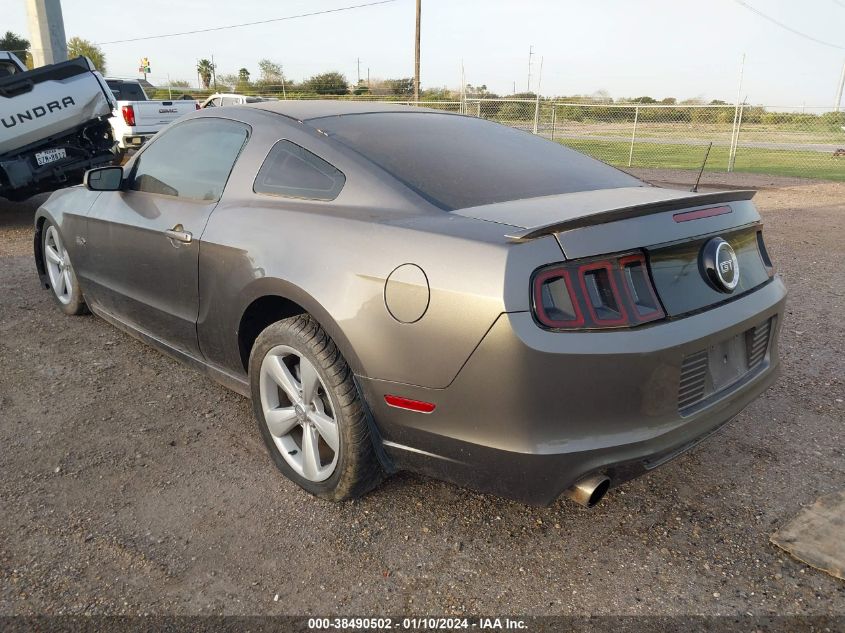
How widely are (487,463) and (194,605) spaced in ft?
3.39

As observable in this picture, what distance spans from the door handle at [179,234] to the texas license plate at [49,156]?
593 cm

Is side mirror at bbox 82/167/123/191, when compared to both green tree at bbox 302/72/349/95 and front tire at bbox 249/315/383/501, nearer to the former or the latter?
front tire at bbox 249/315/383/501

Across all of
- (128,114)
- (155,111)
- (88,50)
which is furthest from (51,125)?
(88,50)

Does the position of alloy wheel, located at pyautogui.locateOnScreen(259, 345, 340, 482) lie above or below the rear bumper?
below

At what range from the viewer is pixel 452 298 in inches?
78.8

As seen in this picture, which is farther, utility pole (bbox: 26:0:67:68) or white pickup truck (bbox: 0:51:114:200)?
utility pole (bbox: 26:0:67:68)

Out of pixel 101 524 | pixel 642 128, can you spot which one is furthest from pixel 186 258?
pixel 642 128

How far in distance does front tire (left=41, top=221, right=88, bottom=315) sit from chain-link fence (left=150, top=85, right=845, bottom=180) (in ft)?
46.0

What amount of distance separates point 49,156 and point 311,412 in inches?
281

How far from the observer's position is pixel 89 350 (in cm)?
414

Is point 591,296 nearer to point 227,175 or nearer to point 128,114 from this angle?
point 227,175

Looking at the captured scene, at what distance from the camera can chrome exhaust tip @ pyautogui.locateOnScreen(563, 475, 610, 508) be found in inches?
79.7

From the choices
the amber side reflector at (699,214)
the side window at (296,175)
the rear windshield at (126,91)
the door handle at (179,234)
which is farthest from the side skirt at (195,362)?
the rear windshield at (126,91)

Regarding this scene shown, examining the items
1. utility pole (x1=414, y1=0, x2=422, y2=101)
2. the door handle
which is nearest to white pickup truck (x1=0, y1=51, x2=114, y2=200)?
the door handle
